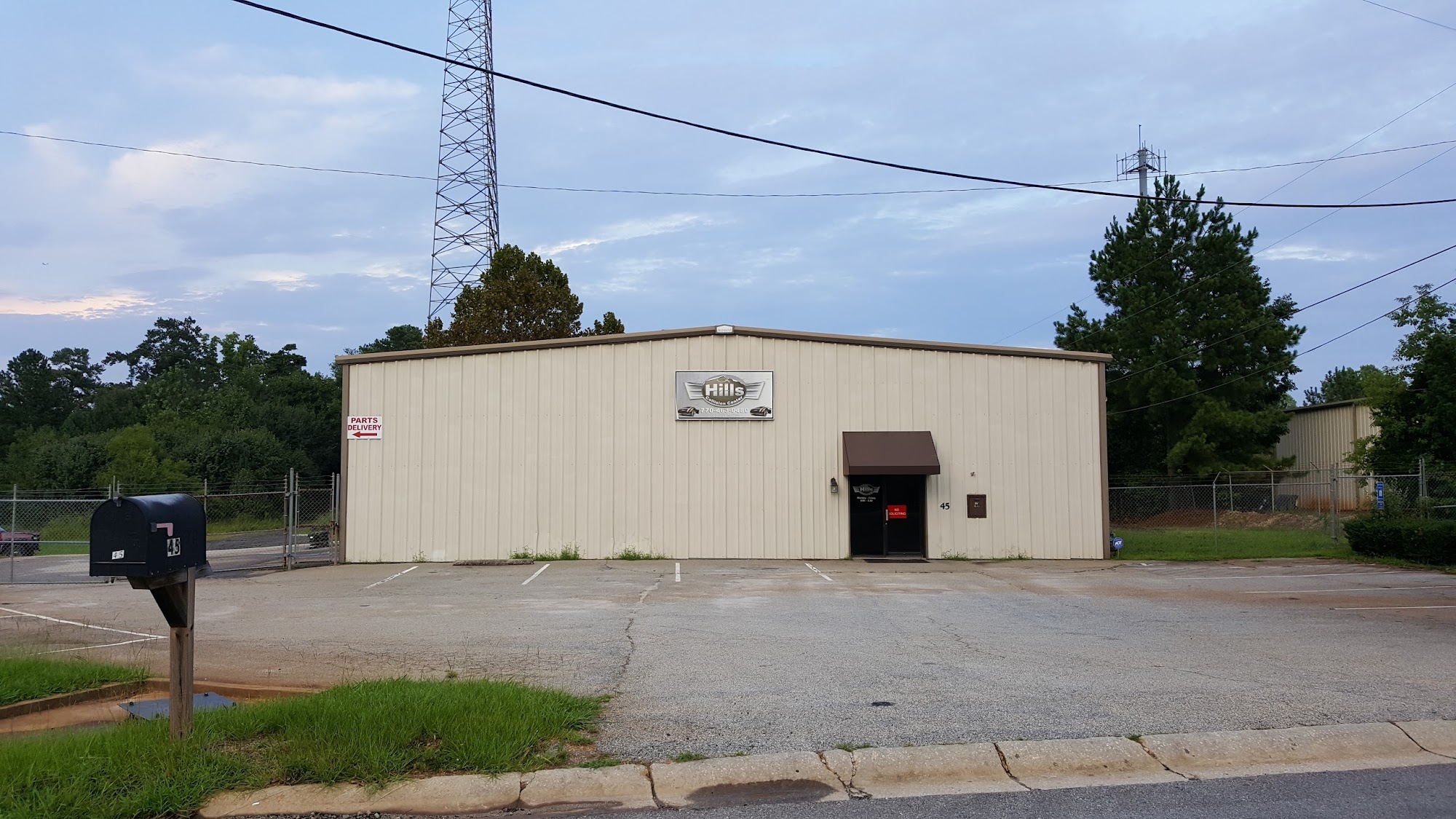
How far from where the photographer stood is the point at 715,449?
25.0 meters

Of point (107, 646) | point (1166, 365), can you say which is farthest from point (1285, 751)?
point (1166, 365)

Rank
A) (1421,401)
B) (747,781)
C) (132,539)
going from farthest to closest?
1. (1421,401)
2. (747,781)
3. (132,539)

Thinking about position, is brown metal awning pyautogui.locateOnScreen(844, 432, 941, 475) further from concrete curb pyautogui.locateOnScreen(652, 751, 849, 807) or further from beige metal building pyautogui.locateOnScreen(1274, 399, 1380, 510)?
beige metal building pyautogui.locateOnScreen(1274, 399, 1380, 510)

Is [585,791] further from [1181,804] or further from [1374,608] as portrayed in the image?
[1374,608]

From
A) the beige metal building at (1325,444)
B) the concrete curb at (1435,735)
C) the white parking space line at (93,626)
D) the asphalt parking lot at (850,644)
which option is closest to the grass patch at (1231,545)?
the asphalt parking lot at (850,644)

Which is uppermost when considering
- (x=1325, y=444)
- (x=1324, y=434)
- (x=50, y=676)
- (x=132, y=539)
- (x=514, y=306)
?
(x=514, y=306)

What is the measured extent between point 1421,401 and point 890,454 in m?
22.9

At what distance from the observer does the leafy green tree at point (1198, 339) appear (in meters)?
44.4

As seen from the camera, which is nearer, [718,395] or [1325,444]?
[718,395]

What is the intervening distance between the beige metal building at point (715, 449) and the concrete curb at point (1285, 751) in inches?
705

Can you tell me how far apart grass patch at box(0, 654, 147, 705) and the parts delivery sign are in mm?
16078

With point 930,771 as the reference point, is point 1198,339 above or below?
above

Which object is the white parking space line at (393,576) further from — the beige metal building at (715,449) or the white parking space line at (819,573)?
the white parking space line at (819,573)

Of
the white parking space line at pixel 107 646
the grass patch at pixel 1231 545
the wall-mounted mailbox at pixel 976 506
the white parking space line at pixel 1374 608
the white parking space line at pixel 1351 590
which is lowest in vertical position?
the grass patch at pixel 1231 545
